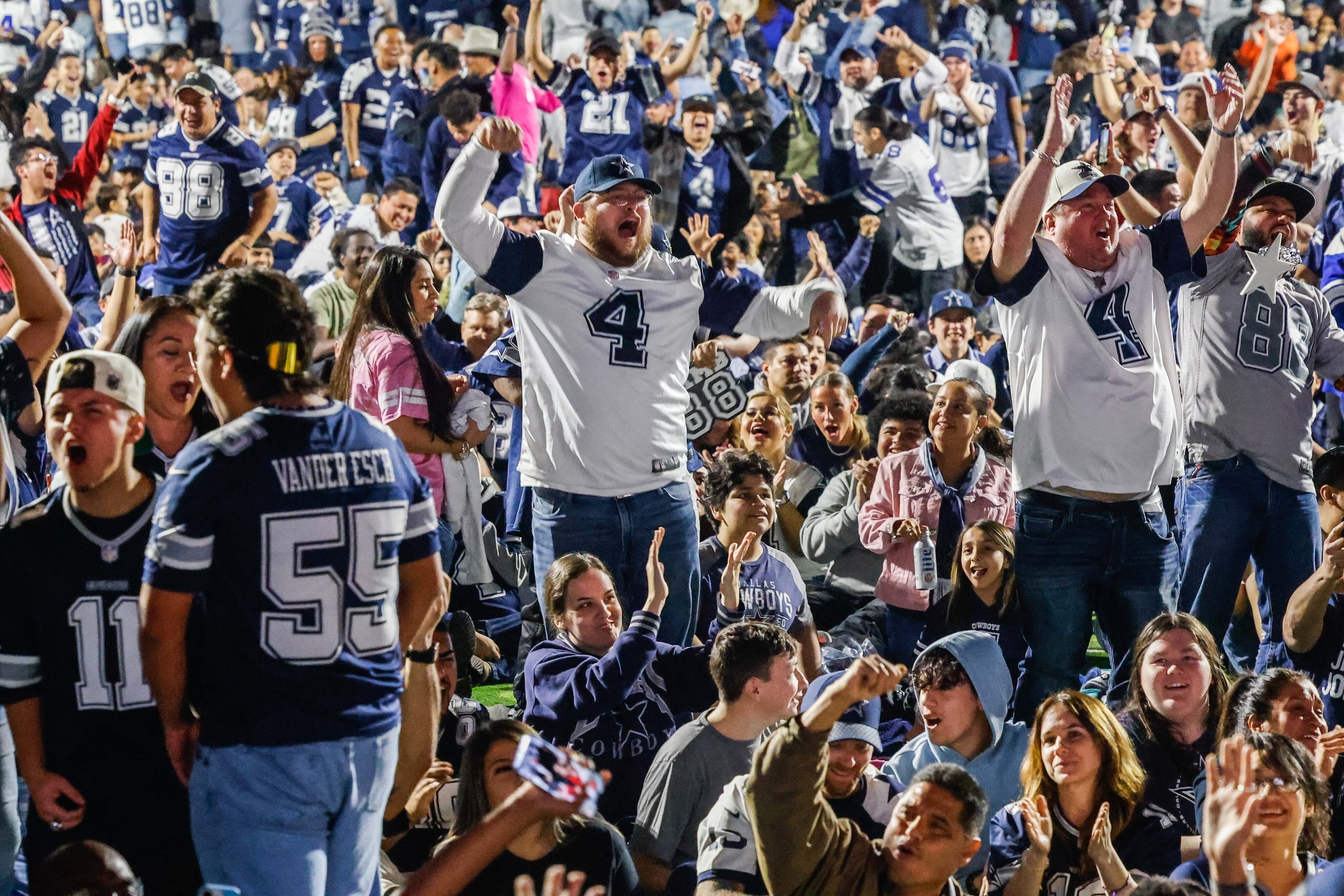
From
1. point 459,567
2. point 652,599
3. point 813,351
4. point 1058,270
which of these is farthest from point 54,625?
point 813,351

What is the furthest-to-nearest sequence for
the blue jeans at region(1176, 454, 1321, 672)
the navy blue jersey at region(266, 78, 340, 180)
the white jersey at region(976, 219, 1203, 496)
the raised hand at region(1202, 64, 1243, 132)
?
the navy blue jersey at region(266, 78, 340, 180)
the blue jeans at region(1176, 454, 1321, 672)
the raised hand at region(1202, 64, 1243, 132)
the white jersey at region(976, 219, 1203, 496)

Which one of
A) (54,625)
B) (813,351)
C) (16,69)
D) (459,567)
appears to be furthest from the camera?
(16,69)

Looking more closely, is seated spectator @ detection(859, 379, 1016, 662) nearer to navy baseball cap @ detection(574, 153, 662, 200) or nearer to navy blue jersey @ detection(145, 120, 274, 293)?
navy baseball cap @ detection(574, 153, 662, 200)

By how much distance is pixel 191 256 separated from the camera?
9703mm

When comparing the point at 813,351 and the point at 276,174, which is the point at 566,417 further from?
the point at 276,174

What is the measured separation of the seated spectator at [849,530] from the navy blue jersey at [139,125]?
996 cm

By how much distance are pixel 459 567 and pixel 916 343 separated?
354cm

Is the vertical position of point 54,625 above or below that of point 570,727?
above

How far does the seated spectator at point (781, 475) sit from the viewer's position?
7.67 meters

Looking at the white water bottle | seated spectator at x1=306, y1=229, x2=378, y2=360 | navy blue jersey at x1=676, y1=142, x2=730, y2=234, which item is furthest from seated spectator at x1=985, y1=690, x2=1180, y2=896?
navy blue jersey at x1=676, y1=142, x2=730, y2=234

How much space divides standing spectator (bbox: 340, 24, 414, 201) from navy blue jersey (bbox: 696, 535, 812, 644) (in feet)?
28.2

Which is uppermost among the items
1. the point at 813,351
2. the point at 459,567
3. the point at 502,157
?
the point at 502,157

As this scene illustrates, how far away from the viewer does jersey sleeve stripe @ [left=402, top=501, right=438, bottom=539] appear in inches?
131

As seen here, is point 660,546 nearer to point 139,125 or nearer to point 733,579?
point 733,579
